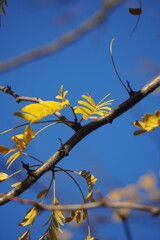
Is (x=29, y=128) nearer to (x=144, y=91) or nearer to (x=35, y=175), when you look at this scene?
(x=35, y=175)

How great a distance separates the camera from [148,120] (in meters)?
1.04

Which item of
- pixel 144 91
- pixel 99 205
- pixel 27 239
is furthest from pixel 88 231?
pixel 99 205

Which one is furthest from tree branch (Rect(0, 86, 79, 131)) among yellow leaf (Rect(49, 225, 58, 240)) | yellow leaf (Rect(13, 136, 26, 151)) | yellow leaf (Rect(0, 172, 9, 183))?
yellow leaf (Rect(49, 225, 58, 240))

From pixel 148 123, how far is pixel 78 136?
0.29m

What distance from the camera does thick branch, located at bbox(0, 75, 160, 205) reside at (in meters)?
1.02

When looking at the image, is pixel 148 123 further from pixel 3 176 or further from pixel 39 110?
pixel 3 176

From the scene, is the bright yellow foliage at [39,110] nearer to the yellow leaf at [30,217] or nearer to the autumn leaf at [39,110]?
the autumn leaf at [39,110]

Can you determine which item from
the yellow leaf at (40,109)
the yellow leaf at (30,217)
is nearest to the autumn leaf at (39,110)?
the yellow leaf at (40,109)

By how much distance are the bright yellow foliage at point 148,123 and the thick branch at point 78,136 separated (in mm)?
81

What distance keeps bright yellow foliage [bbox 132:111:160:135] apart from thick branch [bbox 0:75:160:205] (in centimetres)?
8

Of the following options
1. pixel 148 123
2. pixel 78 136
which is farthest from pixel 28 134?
pixel 148 123

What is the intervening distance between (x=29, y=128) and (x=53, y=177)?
0.26 meters

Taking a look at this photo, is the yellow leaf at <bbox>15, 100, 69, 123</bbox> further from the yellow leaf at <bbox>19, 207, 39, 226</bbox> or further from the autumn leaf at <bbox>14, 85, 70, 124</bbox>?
the yellow leaf at <bbox>19, 207, 39, 226</bbox>

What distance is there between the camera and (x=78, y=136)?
1.06m
